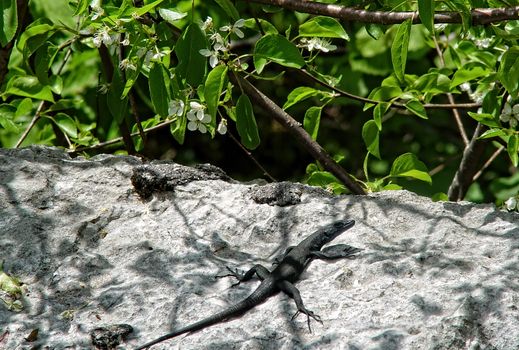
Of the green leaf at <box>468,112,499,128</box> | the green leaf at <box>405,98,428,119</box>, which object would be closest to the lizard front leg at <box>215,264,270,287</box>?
the green leaf at <box>405,98,428,119</box>

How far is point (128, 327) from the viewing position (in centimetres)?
319

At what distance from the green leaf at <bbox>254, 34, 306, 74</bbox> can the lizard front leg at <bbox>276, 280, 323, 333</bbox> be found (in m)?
0.91

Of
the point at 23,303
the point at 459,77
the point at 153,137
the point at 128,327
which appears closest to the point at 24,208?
the point at 23,303

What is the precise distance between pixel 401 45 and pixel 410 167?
3.38 ft

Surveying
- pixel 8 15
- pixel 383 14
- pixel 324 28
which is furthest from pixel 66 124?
pixel 383 14

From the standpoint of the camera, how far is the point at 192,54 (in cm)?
362

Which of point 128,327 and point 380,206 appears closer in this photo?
point 128,327

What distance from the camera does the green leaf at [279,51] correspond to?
12.0ft

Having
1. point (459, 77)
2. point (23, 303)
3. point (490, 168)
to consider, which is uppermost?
point (459, 77)

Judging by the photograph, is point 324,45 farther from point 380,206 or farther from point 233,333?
point 233,333

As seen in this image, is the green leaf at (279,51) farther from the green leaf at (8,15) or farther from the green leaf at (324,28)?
the green leaf at (8,15)

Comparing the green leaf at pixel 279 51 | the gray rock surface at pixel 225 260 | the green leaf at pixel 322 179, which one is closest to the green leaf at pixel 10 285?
the gray rock surface at pixel 225 260

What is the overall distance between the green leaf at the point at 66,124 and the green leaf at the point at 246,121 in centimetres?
127

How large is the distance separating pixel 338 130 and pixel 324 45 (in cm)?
406
